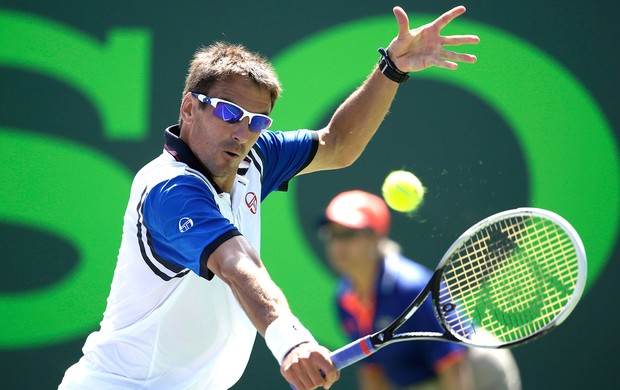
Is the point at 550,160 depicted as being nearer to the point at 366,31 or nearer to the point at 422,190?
the point at 422,190

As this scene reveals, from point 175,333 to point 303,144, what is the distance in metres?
1.04

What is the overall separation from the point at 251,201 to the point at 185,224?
2.51ft

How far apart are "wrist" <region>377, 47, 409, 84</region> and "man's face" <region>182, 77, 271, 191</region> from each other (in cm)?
68

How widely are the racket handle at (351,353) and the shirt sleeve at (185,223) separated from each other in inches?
16.3

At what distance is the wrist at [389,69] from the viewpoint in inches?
148

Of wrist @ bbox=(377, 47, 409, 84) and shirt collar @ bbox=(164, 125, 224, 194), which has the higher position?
wrist @ bbox=(377, 47, 409, 84)

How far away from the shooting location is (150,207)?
2.86m

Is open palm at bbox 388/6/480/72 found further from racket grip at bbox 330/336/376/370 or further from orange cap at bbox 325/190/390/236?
racket grip at bbox 330/336/376/370

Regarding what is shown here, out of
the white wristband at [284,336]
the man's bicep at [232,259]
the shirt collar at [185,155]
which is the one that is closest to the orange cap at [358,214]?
the shirt collar at [185,155]

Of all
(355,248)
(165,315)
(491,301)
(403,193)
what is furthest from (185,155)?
(403,193)

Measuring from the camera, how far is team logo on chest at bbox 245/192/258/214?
11.2 feet

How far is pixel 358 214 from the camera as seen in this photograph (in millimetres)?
3283

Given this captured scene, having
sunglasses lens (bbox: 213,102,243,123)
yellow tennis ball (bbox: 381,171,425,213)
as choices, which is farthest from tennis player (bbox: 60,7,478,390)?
yellow tennis ball (bbox: 381,171,425,213)

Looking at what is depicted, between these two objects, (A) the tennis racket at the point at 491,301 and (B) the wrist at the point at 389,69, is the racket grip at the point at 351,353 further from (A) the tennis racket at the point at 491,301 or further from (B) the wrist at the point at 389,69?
(B) the wrist at the point at 389,69
